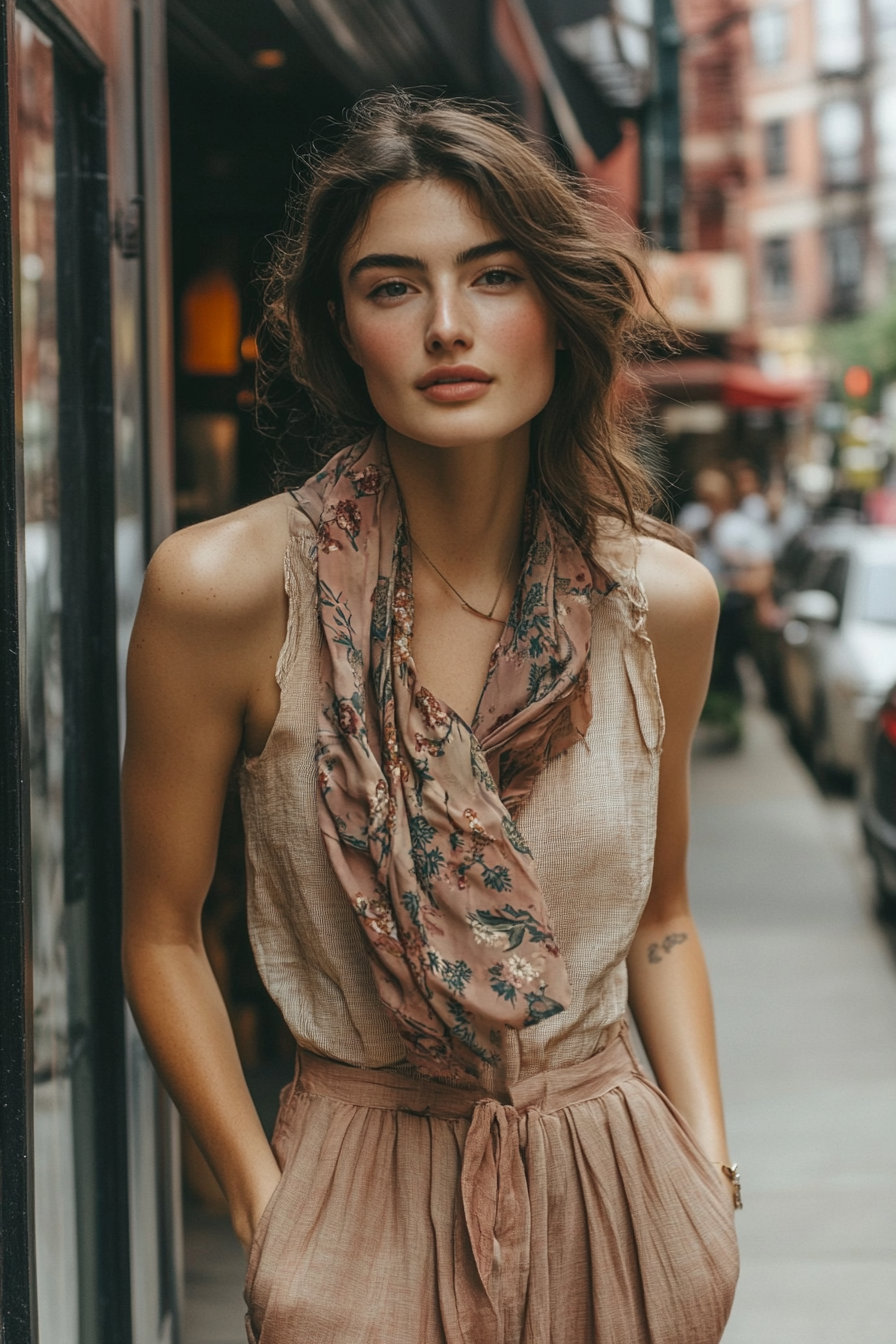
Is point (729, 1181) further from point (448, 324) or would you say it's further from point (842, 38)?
point (842, 38)

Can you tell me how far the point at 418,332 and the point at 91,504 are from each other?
3.57ft

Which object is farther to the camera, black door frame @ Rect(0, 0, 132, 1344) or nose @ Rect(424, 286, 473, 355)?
black door frame @ Rect(0, 0, 132, 1344)

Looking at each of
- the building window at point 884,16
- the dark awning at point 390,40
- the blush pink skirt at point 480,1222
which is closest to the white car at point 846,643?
the dark awning at point 390,40

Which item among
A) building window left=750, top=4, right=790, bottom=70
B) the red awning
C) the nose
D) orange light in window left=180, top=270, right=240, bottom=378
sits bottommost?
the nose

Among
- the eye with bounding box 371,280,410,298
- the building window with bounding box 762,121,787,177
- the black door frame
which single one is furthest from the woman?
the building window with bounding box 762,121,787,177

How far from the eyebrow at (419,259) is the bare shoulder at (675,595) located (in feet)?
1.38

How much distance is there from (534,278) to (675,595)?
421mm

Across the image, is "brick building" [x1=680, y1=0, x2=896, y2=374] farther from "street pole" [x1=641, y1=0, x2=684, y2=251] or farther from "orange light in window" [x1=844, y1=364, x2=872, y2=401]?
"street pole" [x1=641, y1=0, x2=684, y2=251]

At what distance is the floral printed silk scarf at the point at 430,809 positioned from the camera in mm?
1540

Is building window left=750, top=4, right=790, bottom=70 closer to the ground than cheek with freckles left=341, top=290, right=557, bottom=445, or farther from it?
farther from it

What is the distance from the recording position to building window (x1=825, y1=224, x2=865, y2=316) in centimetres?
5656

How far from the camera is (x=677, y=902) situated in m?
2.04

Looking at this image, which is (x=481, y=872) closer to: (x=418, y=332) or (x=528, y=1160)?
(x=528, y=1160)

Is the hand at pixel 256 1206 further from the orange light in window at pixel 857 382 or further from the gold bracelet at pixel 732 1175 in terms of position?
the orange light in window at pixel 857 382
